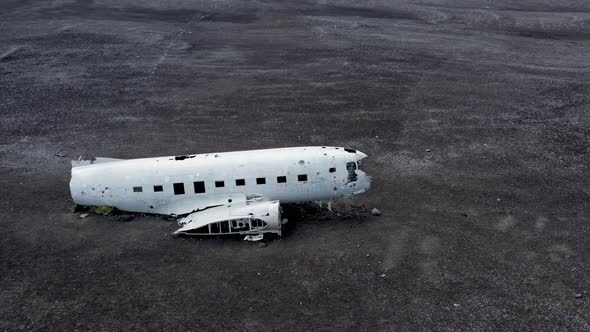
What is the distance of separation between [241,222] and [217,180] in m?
2.31

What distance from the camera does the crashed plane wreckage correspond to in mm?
24844

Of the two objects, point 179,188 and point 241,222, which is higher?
point 179,188

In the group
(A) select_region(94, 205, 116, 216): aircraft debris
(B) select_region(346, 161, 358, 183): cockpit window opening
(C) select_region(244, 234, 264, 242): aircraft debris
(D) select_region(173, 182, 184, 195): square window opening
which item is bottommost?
(C) select_region(244, 234, 264, 242): aircraft debris

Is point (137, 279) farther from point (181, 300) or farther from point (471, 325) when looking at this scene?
point (471, 325)

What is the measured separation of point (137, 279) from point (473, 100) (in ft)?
93.3

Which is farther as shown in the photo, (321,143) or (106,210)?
(321,143)

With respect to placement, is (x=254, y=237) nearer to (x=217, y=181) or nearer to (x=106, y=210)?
(x=217, y=181)

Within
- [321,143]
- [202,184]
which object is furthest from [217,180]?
[321,143]

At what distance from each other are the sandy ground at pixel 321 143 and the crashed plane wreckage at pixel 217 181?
3.99ft

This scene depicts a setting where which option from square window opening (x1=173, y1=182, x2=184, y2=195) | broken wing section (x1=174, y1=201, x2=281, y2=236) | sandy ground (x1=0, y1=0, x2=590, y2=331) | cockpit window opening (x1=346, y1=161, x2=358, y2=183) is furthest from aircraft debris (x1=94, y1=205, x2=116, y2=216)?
cockpit window opening (x1=346, y1=161, x2=358, y2=183)

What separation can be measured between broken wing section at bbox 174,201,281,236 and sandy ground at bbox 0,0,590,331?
0.61 m

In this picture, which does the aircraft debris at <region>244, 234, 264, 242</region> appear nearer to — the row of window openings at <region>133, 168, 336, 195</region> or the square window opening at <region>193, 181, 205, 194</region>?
the row of window openings at <region>133, 168, 336, 195</region>

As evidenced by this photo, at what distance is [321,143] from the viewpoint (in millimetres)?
33906

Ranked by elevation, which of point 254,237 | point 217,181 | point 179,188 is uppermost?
point 217,181
